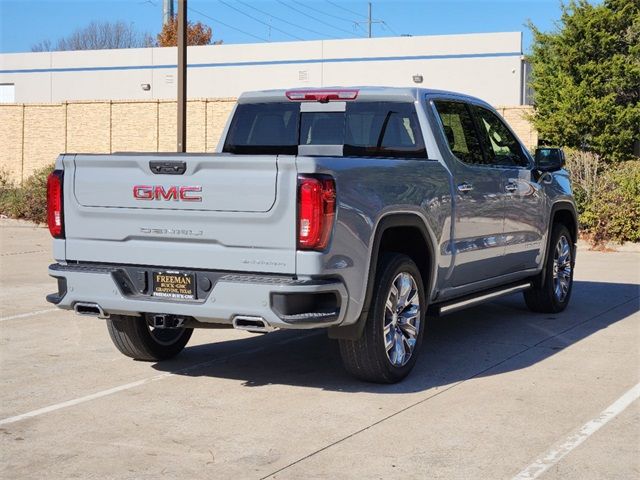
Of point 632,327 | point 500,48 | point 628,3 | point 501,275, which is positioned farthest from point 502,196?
point 500,48

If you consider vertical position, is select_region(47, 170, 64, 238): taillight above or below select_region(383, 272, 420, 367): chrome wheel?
above

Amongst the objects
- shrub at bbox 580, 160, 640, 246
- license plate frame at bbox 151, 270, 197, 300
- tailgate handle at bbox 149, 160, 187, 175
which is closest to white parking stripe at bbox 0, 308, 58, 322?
license plate frame at bbox 151, 270, 197, 300

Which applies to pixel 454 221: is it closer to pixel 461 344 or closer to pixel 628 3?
pixel 461 344

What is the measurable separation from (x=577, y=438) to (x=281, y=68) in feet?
134

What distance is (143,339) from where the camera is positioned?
7.88m

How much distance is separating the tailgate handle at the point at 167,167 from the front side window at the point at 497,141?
3.24 meters

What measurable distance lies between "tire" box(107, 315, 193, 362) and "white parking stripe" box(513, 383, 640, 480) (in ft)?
10.8

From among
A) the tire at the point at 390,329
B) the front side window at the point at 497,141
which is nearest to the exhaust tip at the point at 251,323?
the tire at the point at 390,329

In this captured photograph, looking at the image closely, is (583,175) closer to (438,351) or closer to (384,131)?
(438,351)

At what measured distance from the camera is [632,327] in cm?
984

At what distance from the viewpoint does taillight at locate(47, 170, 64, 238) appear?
713 centimetres

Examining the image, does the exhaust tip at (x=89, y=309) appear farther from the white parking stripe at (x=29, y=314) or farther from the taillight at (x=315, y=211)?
the white parking stripe at (x=29, y=314)

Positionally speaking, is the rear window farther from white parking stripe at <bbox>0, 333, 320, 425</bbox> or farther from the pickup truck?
white parking stripe at <bbox>0, 333, 320, 425</bbox>

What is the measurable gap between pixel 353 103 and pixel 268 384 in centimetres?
246
